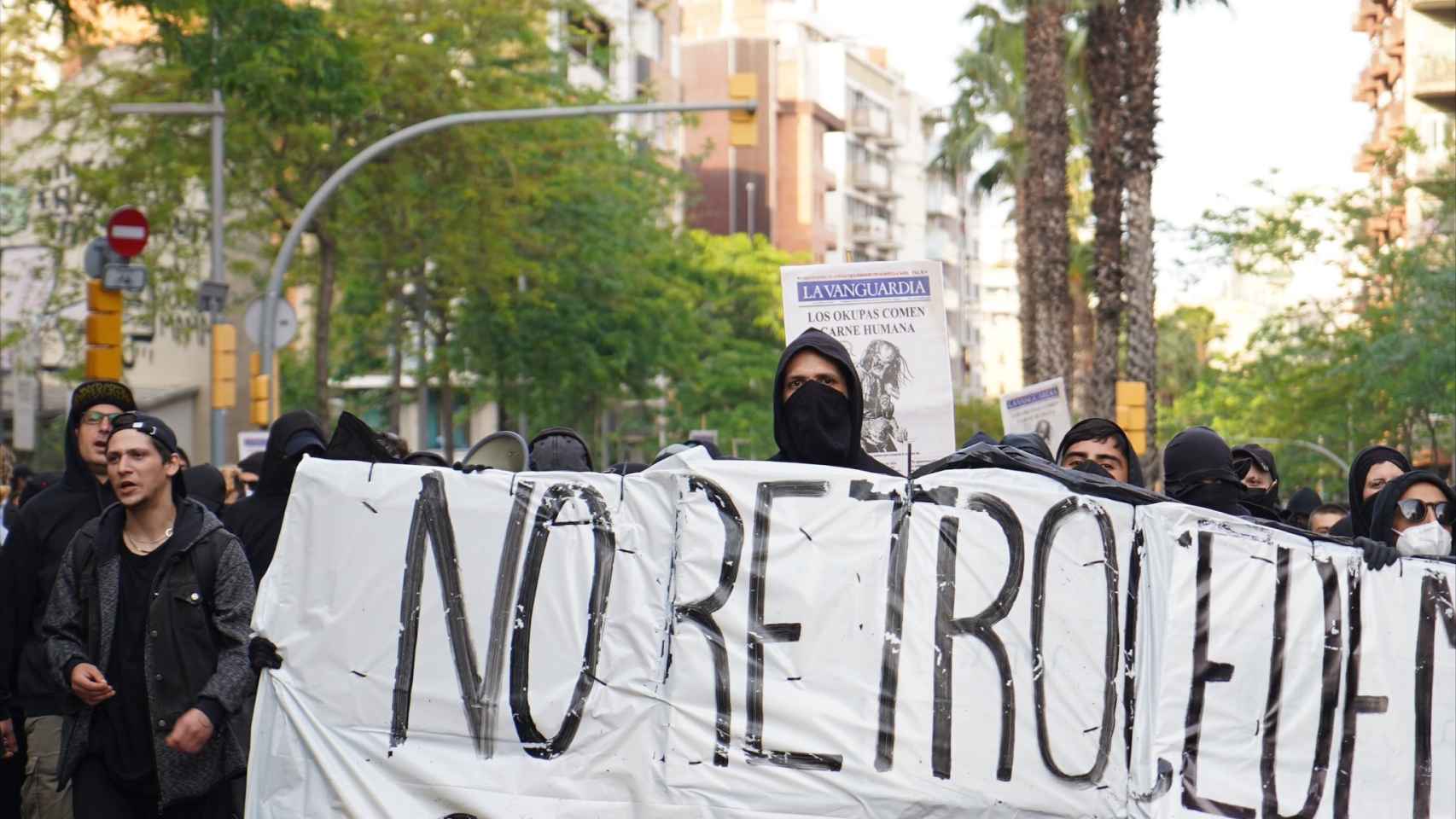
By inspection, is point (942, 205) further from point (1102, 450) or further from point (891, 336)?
point (1102, 450)

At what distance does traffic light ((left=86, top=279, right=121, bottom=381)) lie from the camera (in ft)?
45.6

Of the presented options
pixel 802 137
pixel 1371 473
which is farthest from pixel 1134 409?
pixel 802 137

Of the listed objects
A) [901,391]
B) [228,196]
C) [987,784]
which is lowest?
[987,784]

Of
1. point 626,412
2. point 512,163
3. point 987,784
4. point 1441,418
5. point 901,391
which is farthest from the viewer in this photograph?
point 626,412

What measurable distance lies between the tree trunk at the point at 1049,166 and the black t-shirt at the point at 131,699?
20.8 meters

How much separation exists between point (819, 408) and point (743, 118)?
1689 centimetres

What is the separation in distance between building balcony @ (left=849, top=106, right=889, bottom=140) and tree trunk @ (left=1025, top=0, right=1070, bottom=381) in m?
83.0

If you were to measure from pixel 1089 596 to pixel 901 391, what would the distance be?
7.29 ft

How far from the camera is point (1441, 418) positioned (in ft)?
130

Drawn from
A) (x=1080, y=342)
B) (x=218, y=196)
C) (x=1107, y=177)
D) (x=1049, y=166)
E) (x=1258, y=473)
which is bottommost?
(x=1258, y=473)

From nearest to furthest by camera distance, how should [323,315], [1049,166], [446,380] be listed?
[1049,166] → [323,315] → [446,380]

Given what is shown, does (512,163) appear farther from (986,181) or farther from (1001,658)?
(1001,658)

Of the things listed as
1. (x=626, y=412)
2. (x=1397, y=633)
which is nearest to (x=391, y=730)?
(x=1397, y=633)

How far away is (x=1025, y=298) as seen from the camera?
33.4 m
